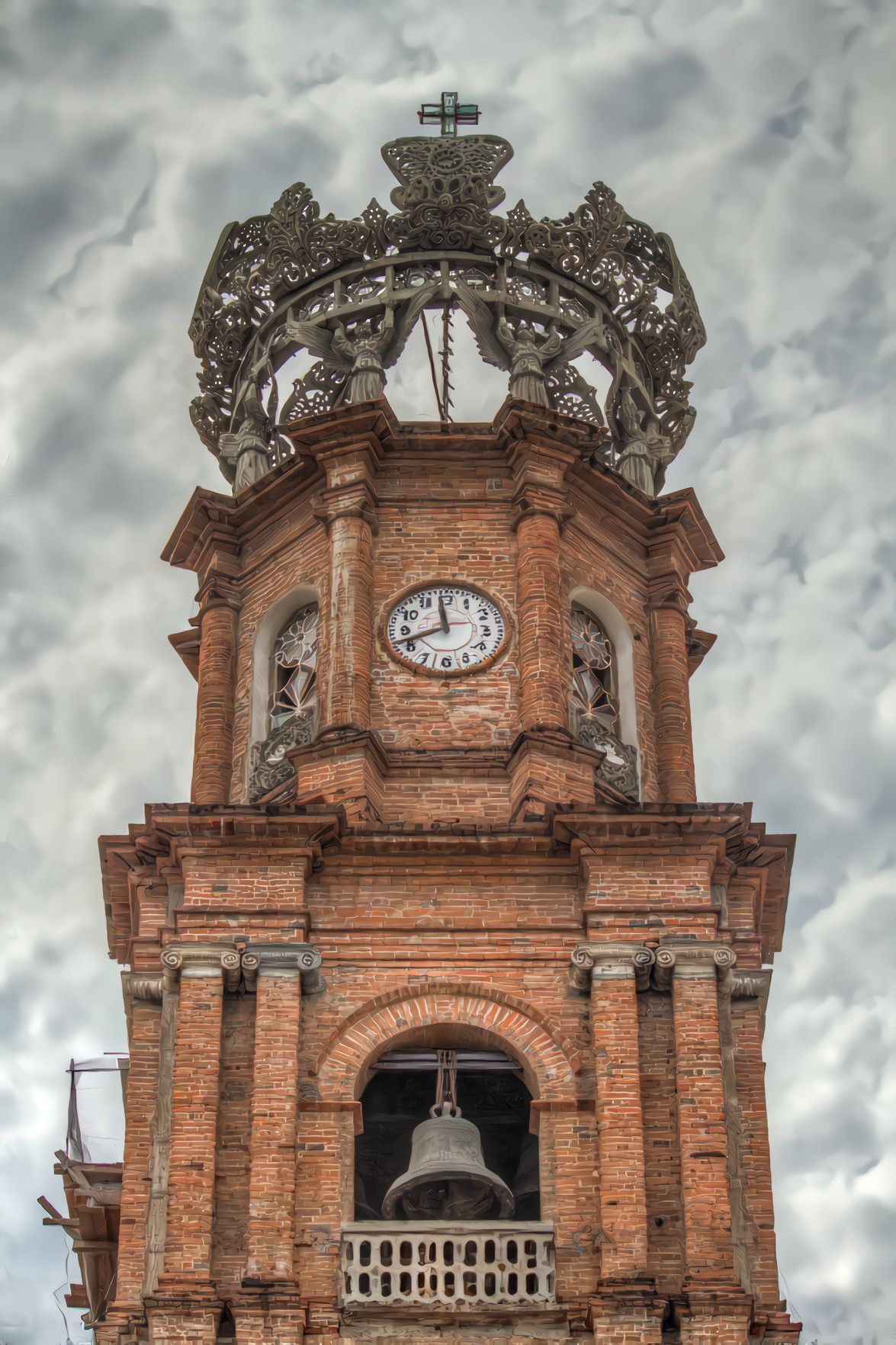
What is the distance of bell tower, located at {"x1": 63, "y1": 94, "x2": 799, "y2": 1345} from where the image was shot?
24.4 metres

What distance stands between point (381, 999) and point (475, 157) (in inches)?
546

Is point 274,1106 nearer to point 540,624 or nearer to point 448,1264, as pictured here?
point 448,1264

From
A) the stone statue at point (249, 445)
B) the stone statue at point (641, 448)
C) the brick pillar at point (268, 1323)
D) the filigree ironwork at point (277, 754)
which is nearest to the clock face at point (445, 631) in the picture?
the filigree ironwork at point (277, 754)

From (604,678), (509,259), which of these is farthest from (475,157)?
(604,678)

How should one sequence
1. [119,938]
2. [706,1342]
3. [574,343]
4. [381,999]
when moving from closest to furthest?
[706,1342] < [381,999] < [119,938] < [574,343]

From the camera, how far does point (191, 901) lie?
26.5m

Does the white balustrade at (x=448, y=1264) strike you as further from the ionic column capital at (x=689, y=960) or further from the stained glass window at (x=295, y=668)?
the stained glass window at (x=295, y=668)

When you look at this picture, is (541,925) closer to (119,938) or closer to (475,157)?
(119,938)

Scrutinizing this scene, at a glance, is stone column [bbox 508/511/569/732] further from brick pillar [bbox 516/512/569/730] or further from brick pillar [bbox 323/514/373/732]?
brick pillar [bbox 323/514/373/732]

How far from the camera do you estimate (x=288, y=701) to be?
30.3m

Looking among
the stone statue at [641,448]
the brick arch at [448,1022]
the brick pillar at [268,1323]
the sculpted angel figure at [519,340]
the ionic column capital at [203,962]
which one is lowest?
the brick pillar at [268,1323]

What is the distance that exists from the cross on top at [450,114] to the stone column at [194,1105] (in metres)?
15.8

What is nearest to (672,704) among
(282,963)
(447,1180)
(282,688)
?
(282,688)

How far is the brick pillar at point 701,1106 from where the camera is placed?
24.3 metres
